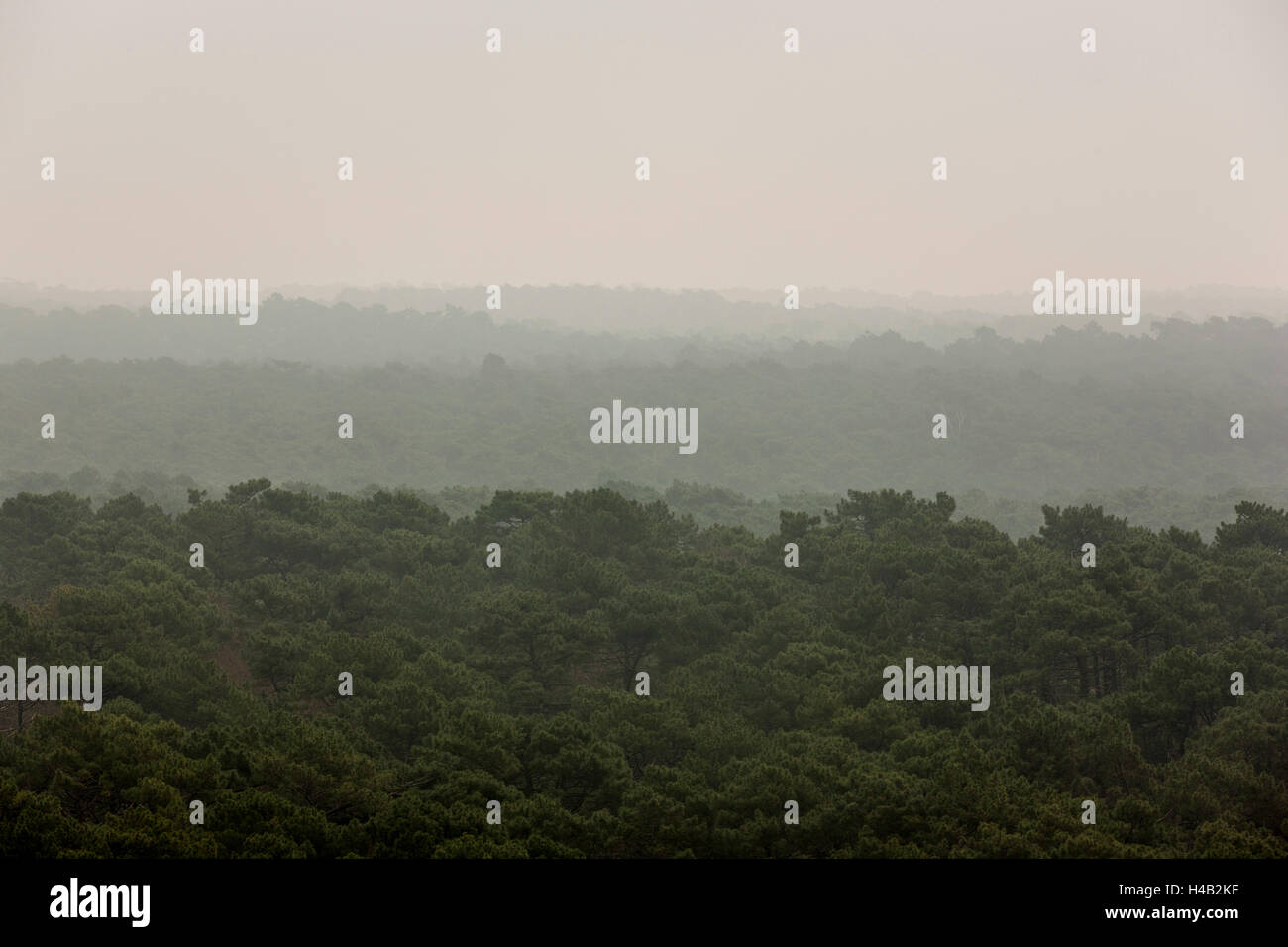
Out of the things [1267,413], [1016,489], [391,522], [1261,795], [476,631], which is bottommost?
[1261,795]

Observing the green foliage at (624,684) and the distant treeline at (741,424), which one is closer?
the green foliage at (624,684)

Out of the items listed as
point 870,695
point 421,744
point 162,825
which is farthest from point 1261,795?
point 162,825

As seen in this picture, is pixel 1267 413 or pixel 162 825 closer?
pixel 162 825

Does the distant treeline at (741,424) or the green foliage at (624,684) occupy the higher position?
the distant treeline at (741,424)

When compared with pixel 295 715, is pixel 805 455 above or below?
above

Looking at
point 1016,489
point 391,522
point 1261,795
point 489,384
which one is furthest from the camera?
point 489,384

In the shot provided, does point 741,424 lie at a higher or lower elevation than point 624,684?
higher

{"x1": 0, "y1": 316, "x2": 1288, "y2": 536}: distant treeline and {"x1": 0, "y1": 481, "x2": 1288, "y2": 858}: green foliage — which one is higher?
{"x1": 0, "y1": 316, "x2": 1288, "y2": 536}: distant treeline

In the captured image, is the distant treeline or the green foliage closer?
the green foliage

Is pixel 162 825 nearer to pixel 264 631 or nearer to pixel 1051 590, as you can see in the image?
pixel 264 631

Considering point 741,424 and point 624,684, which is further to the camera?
point 741,424

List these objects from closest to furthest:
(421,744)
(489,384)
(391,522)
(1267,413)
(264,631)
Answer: (421,744), (264,631), (391,522), (1267,413), (489,384)
